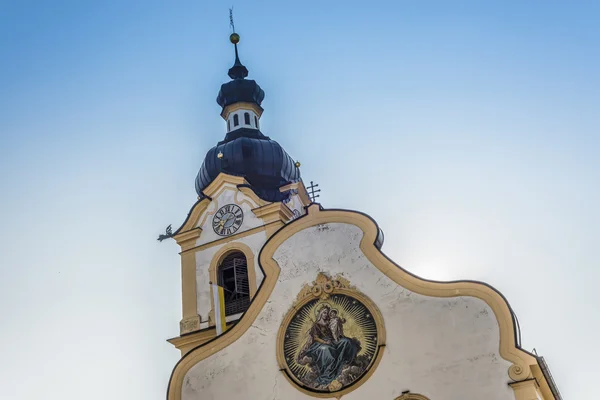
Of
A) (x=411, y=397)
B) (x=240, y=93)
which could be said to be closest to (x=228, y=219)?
(x=240, y=93)

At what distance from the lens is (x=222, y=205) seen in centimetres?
2381

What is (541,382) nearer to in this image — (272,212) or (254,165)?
(272,212)

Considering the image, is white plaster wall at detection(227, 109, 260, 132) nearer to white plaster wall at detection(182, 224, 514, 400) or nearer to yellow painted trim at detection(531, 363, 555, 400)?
white plaster wall at detection(182, 224, 514, 400)

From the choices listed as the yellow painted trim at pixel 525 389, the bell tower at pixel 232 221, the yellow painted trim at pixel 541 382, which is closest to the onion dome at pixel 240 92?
the bell tower at pixel 232 221

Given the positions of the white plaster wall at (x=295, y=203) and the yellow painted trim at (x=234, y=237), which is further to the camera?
the white plaster wall at (x=295, y=203)

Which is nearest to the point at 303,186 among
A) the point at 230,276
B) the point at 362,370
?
the point at 230,276

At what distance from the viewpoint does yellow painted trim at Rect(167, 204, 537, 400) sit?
14.7 metres

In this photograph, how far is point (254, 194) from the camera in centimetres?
2345

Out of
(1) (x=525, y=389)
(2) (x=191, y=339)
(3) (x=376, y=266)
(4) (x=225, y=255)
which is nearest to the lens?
(1) (x=525, y=389)

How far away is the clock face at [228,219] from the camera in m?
23.2

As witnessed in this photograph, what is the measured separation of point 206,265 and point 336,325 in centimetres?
786

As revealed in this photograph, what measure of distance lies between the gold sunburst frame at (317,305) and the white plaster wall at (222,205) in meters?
6.66

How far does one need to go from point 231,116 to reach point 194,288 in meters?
7.50

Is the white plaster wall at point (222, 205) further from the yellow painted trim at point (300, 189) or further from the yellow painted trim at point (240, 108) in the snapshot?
the yellow painted trim at point (240, 108)
